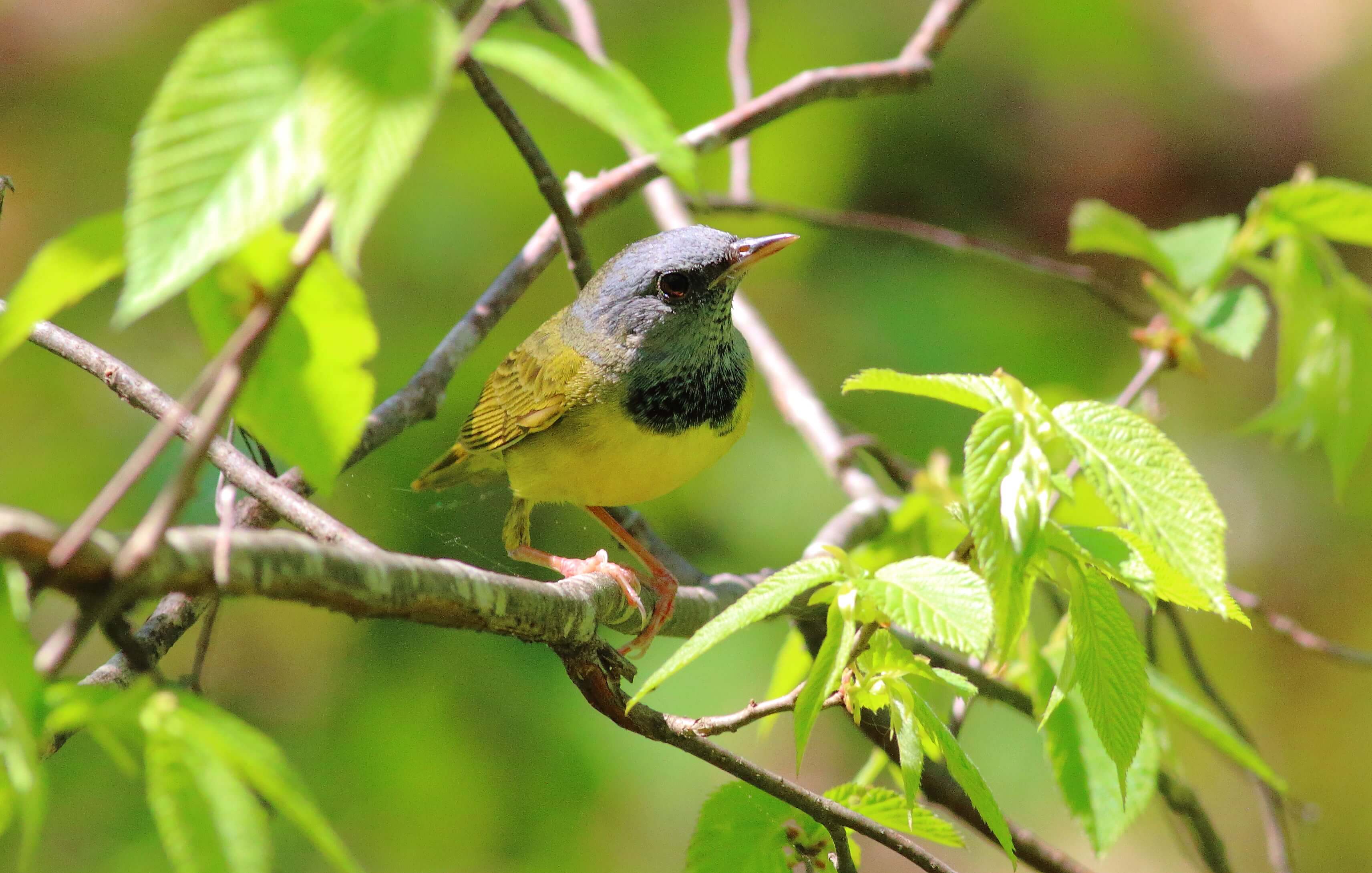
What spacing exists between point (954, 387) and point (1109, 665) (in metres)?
0.50

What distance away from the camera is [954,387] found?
1850 mm

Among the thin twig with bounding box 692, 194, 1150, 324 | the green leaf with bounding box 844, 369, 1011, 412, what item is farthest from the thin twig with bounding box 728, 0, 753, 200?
the green leaf with bounding box 844, 369, 1011, 412

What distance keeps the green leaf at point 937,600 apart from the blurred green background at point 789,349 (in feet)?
8.07

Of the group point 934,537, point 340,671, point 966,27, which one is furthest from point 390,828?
point 966,27

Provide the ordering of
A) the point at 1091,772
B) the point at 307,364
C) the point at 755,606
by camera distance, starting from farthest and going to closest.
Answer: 1. the point at 1091,772
2. the point at 755,606
3. the point at 307,364

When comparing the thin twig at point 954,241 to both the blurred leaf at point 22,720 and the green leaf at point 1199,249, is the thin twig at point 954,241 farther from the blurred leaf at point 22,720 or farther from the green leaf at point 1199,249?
the blurred leaf at point 22,720

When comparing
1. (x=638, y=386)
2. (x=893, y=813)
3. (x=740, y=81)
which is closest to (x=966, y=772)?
(x=893, y=813)

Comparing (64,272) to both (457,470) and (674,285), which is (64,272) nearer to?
(674,285)

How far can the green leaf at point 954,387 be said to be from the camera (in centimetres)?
184

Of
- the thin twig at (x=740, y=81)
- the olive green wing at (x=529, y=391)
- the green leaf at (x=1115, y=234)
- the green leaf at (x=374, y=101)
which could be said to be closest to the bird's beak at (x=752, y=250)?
the olive green wing at (x=529, y=391)

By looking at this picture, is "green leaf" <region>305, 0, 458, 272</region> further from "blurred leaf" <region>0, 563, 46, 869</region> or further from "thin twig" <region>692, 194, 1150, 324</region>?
"thin twig" <region>692, 194, 1150, 324</region>

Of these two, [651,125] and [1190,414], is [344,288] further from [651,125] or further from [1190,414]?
[1190,414]

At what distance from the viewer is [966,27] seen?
24.8 feet

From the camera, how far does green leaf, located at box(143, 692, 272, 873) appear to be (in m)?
1.08
